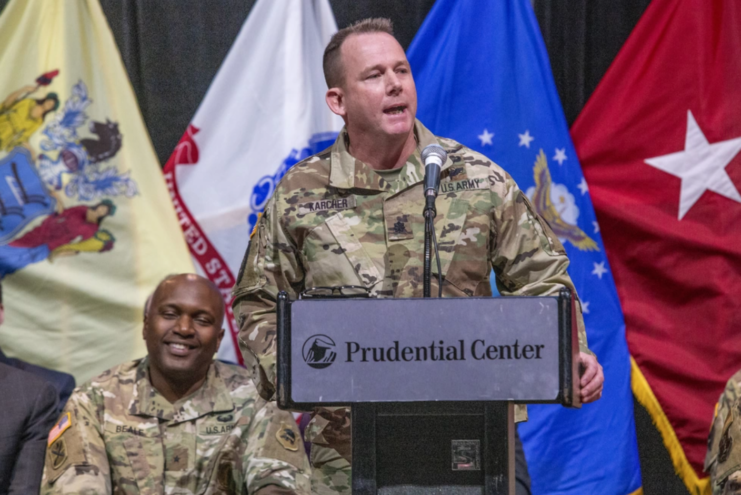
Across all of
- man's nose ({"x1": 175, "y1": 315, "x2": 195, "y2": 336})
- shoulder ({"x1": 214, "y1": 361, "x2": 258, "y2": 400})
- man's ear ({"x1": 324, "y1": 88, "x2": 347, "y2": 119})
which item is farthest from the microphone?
man's nose ({"x1": 175, "y1": 315, "x2": 195, "y2": 336})

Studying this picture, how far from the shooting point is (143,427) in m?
2.88

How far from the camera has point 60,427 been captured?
109 inches

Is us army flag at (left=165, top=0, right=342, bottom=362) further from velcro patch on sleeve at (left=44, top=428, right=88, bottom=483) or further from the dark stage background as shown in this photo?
velcro patch on sleeve at (left=44, top=428, right=88, bottom=483)

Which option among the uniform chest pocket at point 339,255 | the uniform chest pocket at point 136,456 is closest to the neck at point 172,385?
the uniform chest pocket at point 136,456

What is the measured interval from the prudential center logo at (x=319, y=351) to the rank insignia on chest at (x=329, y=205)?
2.31 feet

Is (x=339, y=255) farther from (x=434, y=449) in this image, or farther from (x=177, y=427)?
(x=177, y=427)

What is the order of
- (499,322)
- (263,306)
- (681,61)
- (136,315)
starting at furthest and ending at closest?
(681,61) → (136,315) → (263,306) → (499,322)

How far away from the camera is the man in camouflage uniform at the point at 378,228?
79.7 inches

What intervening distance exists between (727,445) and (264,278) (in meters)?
1.42

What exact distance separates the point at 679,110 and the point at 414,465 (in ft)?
8.82

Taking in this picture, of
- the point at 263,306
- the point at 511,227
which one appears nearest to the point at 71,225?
the point at 263,306

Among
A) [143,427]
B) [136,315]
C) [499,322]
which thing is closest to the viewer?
[499,322]

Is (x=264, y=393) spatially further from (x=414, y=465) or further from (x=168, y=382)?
(x=168, y=382)

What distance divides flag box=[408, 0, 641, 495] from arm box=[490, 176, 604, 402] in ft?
5.14
